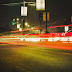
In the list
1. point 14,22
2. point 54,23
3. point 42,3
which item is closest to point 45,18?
point 42,3

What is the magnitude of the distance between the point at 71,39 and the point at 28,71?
1535 centimetres

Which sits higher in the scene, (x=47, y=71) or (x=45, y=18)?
(x=45, y=18)

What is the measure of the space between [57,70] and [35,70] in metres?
0.87

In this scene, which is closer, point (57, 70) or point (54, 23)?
point (57, 70)

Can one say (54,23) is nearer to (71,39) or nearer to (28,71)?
(71,39)

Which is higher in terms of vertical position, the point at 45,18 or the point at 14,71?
the point at 45,18

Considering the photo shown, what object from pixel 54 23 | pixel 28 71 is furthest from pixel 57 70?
pixel 54 23

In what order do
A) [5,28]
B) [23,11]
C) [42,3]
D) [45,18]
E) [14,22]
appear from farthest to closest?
[5,28]
[14,22]
[45,18]
[23,11]
[42,3]

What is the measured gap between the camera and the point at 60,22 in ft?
327

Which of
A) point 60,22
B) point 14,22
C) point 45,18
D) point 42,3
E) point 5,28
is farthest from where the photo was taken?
point 5,28

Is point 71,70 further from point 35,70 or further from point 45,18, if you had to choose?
point 45,18

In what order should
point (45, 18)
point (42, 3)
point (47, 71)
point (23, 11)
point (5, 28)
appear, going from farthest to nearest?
point (5, 28)
point (45, 18)
point (23, 11)
point (42, 3)
point (47, 71)

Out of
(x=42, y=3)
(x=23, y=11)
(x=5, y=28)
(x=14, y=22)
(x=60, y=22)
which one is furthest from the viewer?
(x=5, y=28)

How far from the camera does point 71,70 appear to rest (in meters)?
7.34
